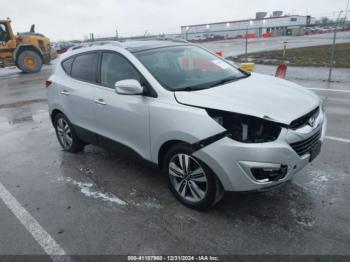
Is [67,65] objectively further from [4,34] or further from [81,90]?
[4,34]

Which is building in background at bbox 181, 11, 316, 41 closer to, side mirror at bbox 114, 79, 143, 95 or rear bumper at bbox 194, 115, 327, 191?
side mirror at bbox 114, 79, 143, 95

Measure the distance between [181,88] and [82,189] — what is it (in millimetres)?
1847

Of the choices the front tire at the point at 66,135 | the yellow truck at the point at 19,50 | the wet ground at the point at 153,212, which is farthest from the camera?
the yellow truck at the point at 19,50

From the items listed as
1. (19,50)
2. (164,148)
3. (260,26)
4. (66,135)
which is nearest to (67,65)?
(66,135)

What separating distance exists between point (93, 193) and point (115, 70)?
1.57 m

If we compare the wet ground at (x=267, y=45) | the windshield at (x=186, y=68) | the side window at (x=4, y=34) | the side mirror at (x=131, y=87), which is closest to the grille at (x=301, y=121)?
the windshield at (x=186, y=68)

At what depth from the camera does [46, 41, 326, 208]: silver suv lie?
9.46ft

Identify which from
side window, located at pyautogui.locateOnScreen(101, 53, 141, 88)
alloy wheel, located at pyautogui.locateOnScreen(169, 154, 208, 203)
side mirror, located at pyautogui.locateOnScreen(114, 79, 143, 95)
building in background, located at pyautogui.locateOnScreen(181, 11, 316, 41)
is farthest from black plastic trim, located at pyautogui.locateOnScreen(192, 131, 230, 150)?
building in background, located at pyautogui.locateOnScreen(181, 11, 316, 41)

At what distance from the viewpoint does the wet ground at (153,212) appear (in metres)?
2.91

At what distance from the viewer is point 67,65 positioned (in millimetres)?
5035

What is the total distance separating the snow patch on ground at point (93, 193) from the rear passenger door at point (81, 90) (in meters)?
0.78

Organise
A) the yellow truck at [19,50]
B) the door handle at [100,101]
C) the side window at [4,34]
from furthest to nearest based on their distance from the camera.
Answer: the yellow truck at [19,50], the side window at [4,34], the door handle at [100,101]

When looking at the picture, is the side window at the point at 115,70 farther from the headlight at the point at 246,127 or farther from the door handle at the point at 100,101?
the headlight at the point at 246,127

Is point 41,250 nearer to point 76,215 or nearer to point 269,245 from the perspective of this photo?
Answer: point 76,215
